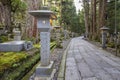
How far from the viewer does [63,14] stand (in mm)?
50062

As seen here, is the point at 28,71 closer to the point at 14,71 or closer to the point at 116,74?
the point at 14,71

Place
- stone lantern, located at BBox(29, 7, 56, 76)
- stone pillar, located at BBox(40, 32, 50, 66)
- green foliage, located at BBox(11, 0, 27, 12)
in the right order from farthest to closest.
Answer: green foliage, located at BBox(11, 0, 27, 12) < stone pillar, located at BBox(40, 32, 50, 66) < stone lantern, located at BBox(29, 7, 56, 76)

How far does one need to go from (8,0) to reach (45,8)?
15543 millimetres

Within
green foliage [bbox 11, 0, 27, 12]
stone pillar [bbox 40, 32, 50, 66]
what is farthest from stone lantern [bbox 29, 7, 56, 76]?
green foliage [bbox 11, 0, 27, 12]

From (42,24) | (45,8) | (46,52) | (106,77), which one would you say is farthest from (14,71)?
(106,77)

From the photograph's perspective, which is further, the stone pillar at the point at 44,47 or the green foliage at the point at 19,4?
the green foliage at the point at 19,4

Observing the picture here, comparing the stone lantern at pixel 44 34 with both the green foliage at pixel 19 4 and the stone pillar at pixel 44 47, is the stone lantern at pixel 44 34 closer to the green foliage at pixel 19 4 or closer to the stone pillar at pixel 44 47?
the stone pillar at pixel 44 47

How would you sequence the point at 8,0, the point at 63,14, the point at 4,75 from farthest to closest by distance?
the point at 63,14, the point at 8,0, the point at 4,75

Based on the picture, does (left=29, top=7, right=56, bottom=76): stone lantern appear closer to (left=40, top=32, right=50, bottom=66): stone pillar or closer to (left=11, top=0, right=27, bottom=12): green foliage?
(left=40, top=32, right=50, bottom=66): stone pillar

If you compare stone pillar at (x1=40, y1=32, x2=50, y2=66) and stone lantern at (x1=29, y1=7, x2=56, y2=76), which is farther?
stone pillar at (x1=40, y1=32, x2=50, y2=66)

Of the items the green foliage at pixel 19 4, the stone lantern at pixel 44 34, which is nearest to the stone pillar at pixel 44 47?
the stone lantern at pixel 44 34

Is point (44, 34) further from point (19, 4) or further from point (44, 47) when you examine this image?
point (19, 4)

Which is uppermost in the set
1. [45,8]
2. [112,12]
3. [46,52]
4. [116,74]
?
[112,12]

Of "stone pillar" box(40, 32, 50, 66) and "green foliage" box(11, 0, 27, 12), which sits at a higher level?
"green foliage" box(11, 0, 27, 12)
